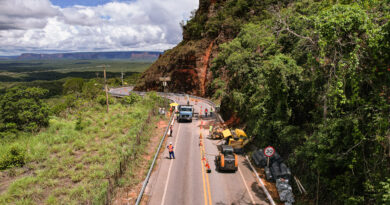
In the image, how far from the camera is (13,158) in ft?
58.7

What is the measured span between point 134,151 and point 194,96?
37991mm

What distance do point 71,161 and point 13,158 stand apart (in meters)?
4.61

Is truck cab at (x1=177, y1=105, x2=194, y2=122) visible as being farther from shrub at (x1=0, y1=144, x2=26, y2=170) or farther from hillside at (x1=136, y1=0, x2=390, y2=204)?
shrub at (x1=0, y1=144, x2=26, y2=170)

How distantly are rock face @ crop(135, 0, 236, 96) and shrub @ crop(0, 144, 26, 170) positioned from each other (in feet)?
141

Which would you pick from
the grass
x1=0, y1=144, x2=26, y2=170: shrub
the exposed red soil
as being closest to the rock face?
the exposed red soil

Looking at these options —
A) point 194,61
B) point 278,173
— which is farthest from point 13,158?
point 194,61

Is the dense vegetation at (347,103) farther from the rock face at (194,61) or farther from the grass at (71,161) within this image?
the rock face at (194,61)

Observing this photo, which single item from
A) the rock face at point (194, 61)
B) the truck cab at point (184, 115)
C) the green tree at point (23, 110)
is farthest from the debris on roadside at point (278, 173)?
the rock face at point (194, 61)

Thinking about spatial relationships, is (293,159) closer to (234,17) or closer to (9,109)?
(9,109)

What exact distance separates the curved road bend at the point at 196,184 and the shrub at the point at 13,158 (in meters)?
11.6

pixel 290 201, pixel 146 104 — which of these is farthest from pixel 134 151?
pixel 146 104

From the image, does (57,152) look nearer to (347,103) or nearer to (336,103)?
(336,103)

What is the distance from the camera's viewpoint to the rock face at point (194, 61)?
188 feet

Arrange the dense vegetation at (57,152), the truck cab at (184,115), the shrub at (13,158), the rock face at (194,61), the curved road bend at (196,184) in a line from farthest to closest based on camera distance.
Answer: the rock face at (194,61)
the truck cab at (184,115)
the shrub at (13,158)
the dense vegetation at (57,152)
the curved road bend at (196,184)
